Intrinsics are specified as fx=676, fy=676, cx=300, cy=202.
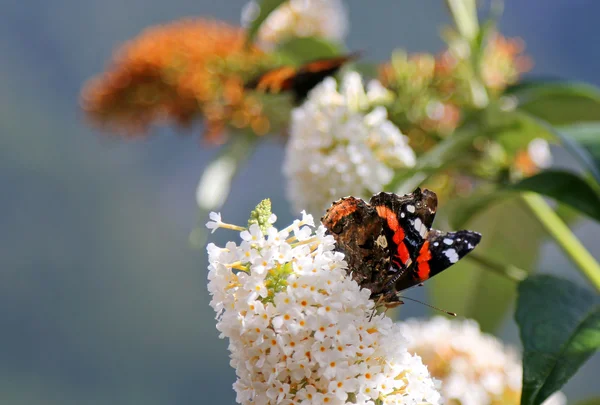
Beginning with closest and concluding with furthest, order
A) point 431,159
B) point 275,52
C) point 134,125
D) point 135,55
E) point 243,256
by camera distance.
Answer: point 243,256 → point 431,159 → point 275,52 → point 135,55 → point 134,125

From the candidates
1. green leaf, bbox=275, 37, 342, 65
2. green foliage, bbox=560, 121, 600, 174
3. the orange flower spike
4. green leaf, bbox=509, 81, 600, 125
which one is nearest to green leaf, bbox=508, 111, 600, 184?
green foliage, bbox=560, 121, 600, 174

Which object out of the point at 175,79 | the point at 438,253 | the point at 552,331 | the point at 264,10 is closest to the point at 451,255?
the point at 438,253

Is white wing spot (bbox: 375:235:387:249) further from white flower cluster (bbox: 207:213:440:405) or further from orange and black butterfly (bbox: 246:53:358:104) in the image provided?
orange and black butterfly (bbox: 246:53:358:104)

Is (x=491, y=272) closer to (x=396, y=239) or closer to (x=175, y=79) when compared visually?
(x=396, y=239)

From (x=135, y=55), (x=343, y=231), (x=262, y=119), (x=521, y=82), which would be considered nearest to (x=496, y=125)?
(x=521, y=82)

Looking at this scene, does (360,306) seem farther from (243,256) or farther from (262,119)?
(262,119)

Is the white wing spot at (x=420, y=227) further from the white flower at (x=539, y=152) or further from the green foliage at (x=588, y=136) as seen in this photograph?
the white flower at (x=539, y=152)

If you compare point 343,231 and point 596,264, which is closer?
point 343,231
